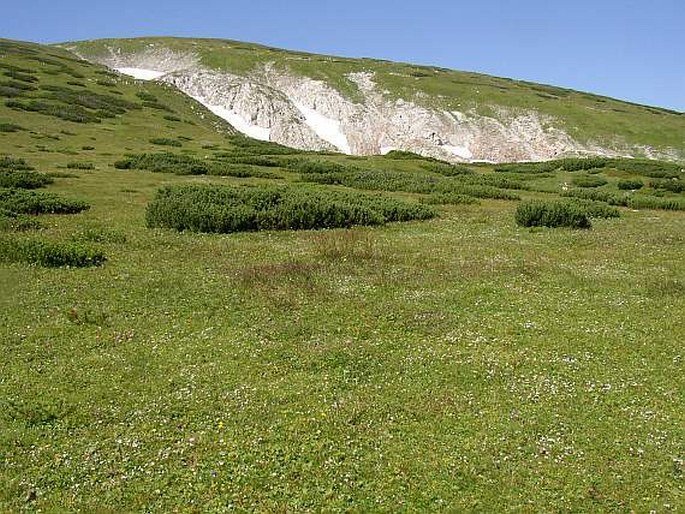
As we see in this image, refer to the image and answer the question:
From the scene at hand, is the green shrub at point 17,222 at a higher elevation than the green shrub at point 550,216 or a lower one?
lower

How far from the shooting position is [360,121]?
106 m

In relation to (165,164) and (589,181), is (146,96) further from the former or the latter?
(589,181)

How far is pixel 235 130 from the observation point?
3949 inches

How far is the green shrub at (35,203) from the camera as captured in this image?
29.7m

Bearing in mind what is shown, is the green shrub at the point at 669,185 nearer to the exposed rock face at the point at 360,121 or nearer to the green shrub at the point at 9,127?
the exposed rock face at the point at 360,121

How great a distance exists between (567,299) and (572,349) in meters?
4.00

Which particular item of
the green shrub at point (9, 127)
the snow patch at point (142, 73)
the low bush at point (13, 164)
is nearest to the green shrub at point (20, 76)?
the green shrub at point (9, 127)

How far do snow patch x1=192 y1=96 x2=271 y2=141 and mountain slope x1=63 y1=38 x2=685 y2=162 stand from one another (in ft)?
0.57

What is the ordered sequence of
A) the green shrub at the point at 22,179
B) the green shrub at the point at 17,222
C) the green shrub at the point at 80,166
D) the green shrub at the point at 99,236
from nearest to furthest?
the green shrub at the point at 99,236, the green shrub at the point at 17,222, the green shrub at the point at 22,179, the green shrub at the point at 80,166

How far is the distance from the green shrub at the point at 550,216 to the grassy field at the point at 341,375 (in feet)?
13.1

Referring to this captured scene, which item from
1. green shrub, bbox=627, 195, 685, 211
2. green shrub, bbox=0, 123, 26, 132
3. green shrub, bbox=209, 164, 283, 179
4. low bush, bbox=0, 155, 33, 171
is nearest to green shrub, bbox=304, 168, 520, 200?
green shrub, bbox=209, 164, 283, 179

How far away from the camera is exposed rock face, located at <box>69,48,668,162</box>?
313ft

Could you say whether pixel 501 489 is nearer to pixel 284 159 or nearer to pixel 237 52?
pixel 284 159

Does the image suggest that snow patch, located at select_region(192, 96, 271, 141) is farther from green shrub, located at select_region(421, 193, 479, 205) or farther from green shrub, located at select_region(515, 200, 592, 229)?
green shrub, located at select_region(515, 200, 592, 229)
